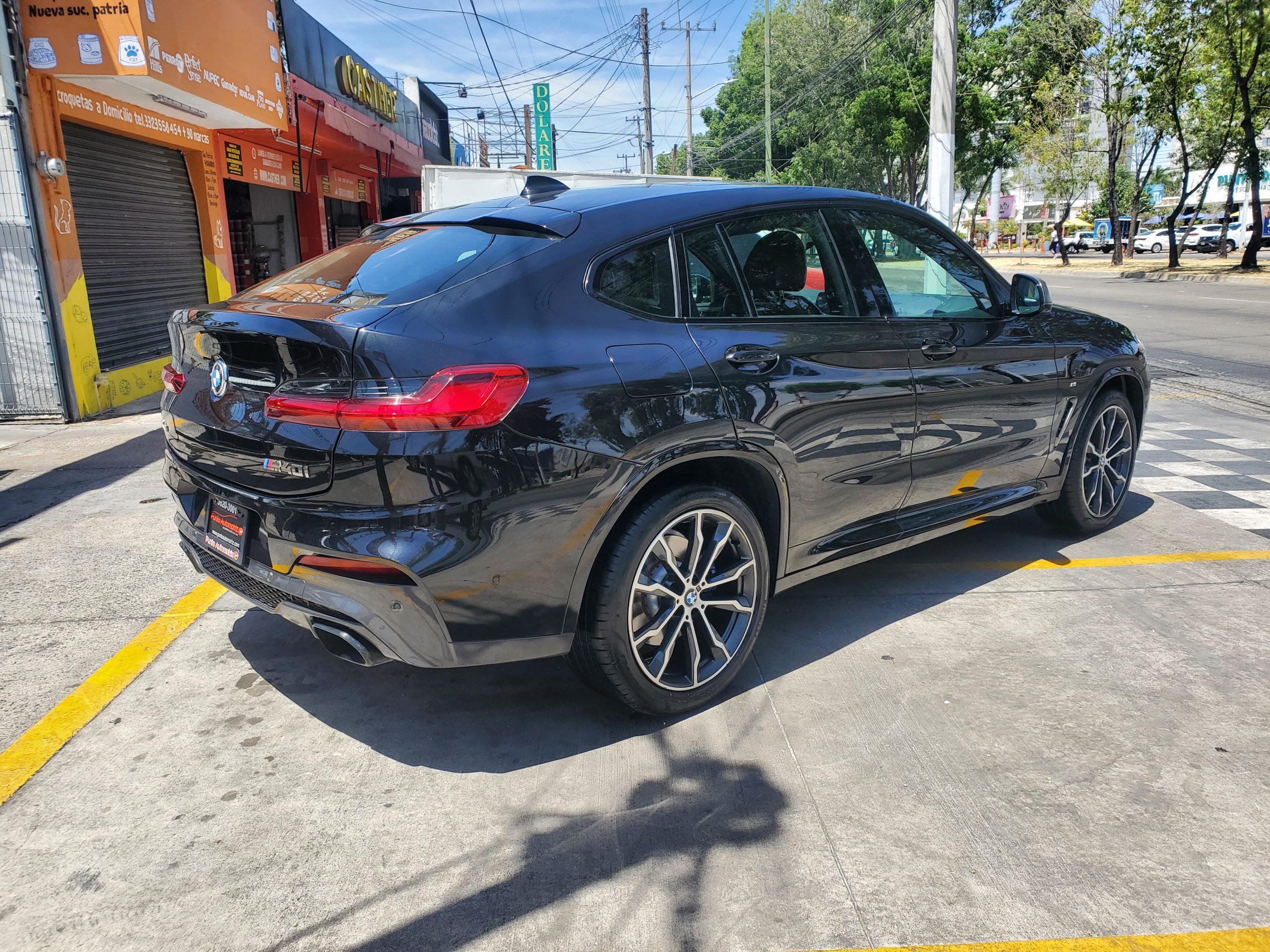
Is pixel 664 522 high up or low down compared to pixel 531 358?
down

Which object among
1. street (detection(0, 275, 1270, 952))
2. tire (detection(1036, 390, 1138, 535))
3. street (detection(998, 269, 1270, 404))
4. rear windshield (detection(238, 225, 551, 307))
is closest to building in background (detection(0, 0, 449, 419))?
street (detection(0, 275, 1270, 952))

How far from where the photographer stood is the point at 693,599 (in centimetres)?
326

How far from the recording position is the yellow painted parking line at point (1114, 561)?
4.81 m

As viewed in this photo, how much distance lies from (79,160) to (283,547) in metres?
8.71

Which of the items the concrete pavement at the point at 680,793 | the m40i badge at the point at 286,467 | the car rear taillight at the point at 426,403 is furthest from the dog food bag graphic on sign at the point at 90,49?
the car rear taillight at the point at 426,403

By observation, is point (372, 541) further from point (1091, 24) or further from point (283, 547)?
point (1091, 24)

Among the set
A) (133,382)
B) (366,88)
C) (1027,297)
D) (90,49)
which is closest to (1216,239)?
(366,88)

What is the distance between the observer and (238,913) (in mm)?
2371

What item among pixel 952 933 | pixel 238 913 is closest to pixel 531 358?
pixel 238 913

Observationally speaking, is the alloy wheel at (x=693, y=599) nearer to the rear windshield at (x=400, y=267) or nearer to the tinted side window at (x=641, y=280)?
the tinted side window at (x=641, y=280)

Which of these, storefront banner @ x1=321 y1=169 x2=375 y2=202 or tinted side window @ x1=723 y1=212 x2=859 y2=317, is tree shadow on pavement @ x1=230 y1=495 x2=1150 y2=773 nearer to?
tinted side window @ x1=723 y1=212 x2=859 y2=317

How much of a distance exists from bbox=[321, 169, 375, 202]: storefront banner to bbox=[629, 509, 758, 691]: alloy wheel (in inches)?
697

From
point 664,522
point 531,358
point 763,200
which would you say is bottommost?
point 664,522

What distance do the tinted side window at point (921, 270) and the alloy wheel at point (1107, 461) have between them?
1.14 metres
